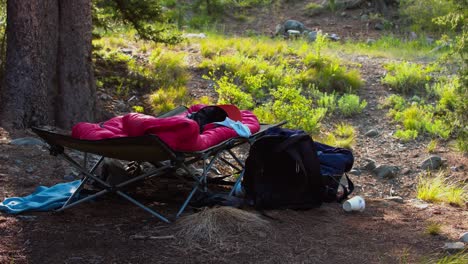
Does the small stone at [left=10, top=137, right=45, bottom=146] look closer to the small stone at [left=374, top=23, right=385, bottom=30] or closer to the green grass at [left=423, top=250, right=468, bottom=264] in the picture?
the green grass at [left=423, top=250, right=468, bottom=264]

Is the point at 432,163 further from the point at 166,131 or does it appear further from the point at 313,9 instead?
the point at 313,9

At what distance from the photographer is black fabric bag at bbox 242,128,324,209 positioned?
15.4 feet

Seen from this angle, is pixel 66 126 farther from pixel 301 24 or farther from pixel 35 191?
pixel 301 24

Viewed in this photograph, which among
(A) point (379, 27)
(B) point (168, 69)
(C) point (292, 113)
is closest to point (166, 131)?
(C) point (292, 113)

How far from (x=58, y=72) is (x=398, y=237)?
3891 millimetres

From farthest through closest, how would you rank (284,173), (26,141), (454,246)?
(26,141), (284,173), (454,246)

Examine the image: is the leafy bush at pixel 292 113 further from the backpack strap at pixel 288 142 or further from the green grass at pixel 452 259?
the green grass at pixel 452 259

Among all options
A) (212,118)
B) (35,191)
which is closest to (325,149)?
(212,118)

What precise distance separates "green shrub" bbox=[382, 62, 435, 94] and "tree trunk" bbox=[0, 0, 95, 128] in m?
4.82

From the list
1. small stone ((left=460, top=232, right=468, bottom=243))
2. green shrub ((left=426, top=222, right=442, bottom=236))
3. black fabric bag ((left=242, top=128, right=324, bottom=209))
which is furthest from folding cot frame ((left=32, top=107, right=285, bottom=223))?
small stone ((left=460, top=232, right=468, bottom=243))

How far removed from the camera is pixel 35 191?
4.68m

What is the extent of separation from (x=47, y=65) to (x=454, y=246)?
424 centimetres

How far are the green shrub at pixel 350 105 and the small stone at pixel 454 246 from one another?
15.1ft

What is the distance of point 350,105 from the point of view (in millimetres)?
8781
